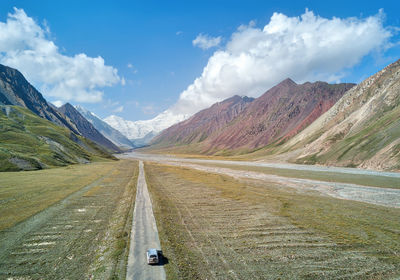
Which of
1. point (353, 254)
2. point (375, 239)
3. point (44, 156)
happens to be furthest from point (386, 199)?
point (44, 156)

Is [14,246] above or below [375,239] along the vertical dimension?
above

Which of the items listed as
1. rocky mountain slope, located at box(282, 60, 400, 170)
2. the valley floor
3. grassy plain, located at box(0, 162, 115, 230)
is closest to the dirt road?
the valley floor

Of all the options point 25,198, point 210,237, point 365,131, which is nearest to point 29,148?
point 25,198

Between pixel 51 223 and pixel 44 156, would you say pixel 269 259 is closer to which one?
pixel 51 223

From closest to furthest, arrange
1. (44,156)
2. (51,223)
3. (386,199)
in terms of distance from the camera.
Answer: (51,223)
(386,199)
(44,156)

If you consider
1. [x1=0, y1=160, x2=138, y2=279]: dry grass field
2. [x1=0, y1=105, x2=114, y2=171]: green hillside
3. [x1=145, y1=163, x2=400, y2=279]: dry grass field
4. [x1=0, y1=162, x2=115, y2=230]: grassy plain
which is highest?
[x1=0, y1=105, x2=114, y2=171]: green hillside

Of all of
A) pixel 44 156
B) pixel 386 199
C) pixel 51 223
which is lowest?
pixel 386 199

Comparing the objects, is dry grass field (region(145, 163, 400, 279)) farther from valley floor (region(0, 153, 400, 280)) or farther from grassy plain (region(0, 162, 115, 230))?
grassy plain (region(0, 162, 115, 230))

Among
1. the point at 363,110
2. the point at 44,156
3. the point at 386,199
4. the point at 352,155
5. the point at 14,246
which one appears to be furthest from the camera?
the point at 363,110
